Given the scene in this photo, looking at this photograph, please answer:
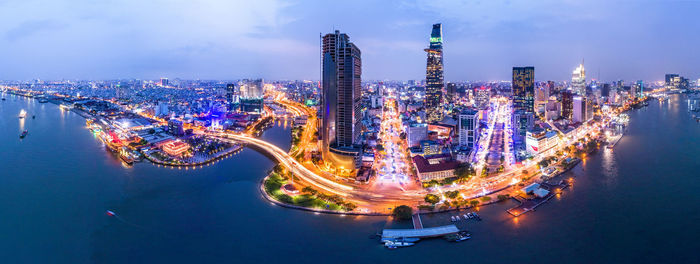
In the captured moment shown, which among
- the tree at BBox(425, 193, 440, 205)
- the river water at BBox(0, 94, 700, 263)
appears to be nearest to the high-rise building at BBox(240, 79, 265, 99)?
the river water at BBox(0, 94, 700, 263)

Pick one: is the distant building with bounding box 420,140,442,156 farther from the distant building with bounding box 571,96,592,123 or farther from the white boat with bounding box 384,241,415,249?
the distant building with bounding box 571,96,592,123

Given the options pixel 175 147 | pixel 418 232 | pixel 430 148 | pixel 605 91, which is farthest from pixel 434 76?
pixel 418 232

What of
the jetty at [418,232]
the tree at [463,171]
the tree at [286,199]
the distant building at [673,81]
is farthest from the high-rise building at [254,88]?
the distant building at [673,81]

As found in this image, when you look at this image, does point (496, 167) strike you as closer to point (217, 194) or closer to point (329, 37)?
point (329, 37)

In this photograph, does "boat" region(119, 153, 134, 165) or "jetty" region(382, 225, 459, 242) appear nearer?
"jetty" region(382, 225, 459, 242)

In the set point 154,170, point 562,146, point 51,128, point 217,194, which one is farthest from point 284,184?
point 51,128

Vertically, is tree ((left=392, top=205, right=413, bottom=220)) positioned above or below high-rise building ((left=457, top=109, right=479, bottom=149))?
below

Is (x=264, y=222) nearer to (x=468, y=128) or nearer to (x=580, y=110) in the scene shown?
(x=468, y=128)
